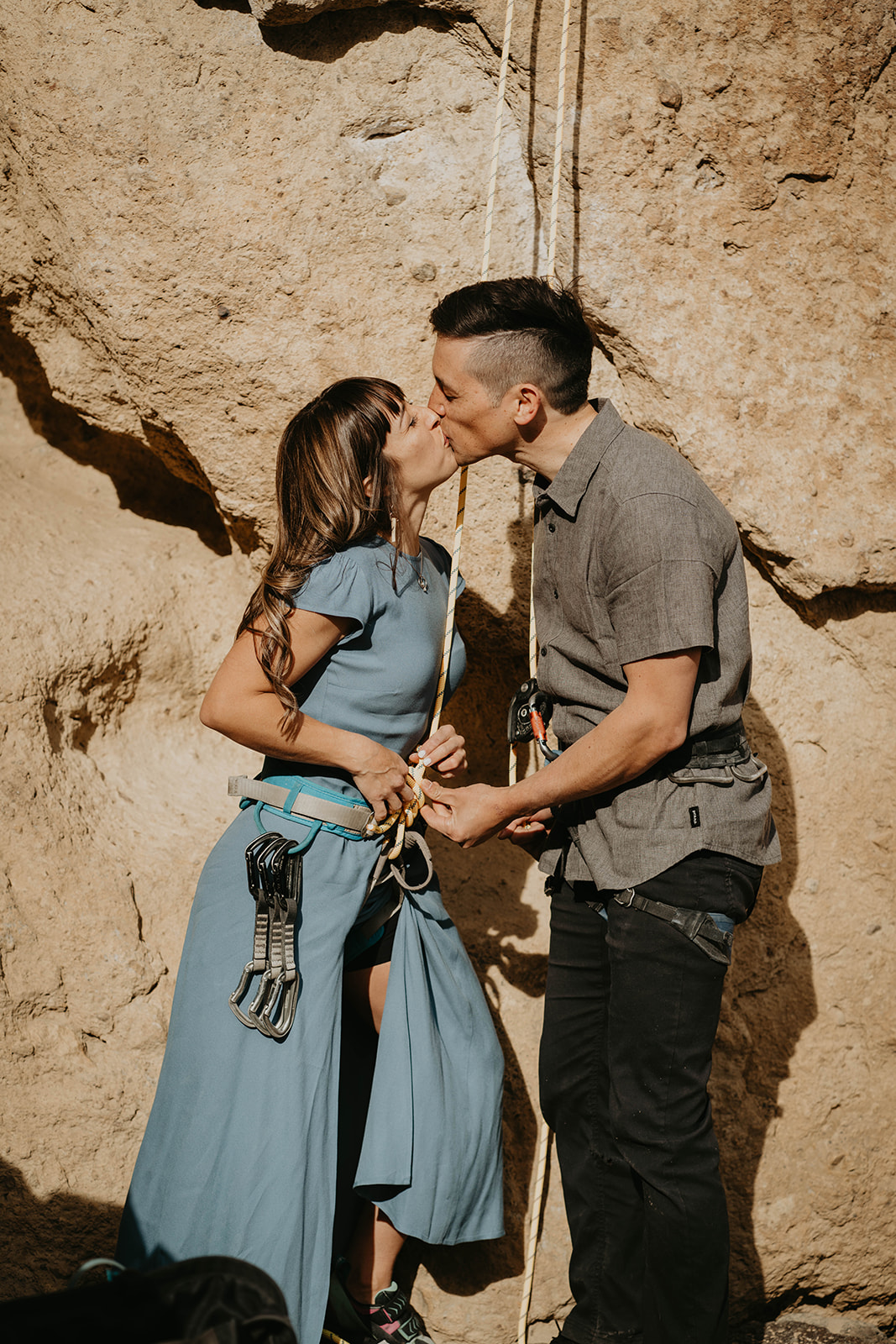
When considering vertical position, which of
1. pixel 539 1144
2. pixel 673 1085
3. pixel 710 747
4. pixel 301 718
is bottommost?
pixel 539 1144

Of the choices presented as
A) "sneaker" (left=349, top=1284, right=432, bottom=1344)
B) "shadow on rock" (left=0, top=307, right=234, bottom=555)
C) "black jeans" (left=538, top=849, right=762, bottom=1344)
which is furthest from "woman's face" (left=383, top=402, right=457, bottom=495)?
"sneaker" (left=349, top=1284, right=432, bottom=1344)

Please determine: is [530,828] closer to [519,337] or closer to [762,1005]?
[762,1005]

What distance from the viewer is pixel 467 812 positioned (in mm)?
2383

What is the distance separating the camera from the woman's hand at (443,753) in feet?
8.13

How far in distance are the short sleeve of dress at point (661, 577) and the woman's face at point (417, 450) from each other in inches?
21.0

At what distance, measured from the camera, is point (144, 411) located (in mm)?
3295

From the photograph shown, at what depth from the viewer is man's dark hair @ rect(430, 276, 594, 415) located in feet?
7.57

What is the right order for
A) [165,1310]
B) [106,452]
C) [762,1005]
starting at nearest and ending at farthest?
[165,1310] → [762,1005] → [106,452]

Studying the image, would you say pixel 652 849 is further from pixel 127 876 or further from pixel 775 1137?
pixel 127 876

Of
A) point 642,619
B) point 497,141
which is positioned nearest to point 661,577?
point 642,619

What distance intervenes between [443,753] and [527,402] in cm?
92

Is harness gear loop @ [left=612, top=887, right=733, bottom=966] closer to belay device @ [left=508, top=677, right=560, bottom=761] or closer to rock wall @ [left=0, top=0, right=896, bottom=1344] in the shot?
belay device @ [left=508, top=677, right=560, bottom=761]

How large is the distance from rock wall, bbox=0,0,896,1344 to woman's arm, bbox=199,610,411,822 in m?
1.08

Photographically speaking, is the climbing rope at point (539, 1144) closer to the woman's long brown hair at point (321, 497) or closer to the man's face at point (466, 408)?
the man's face at point (466, 408)
